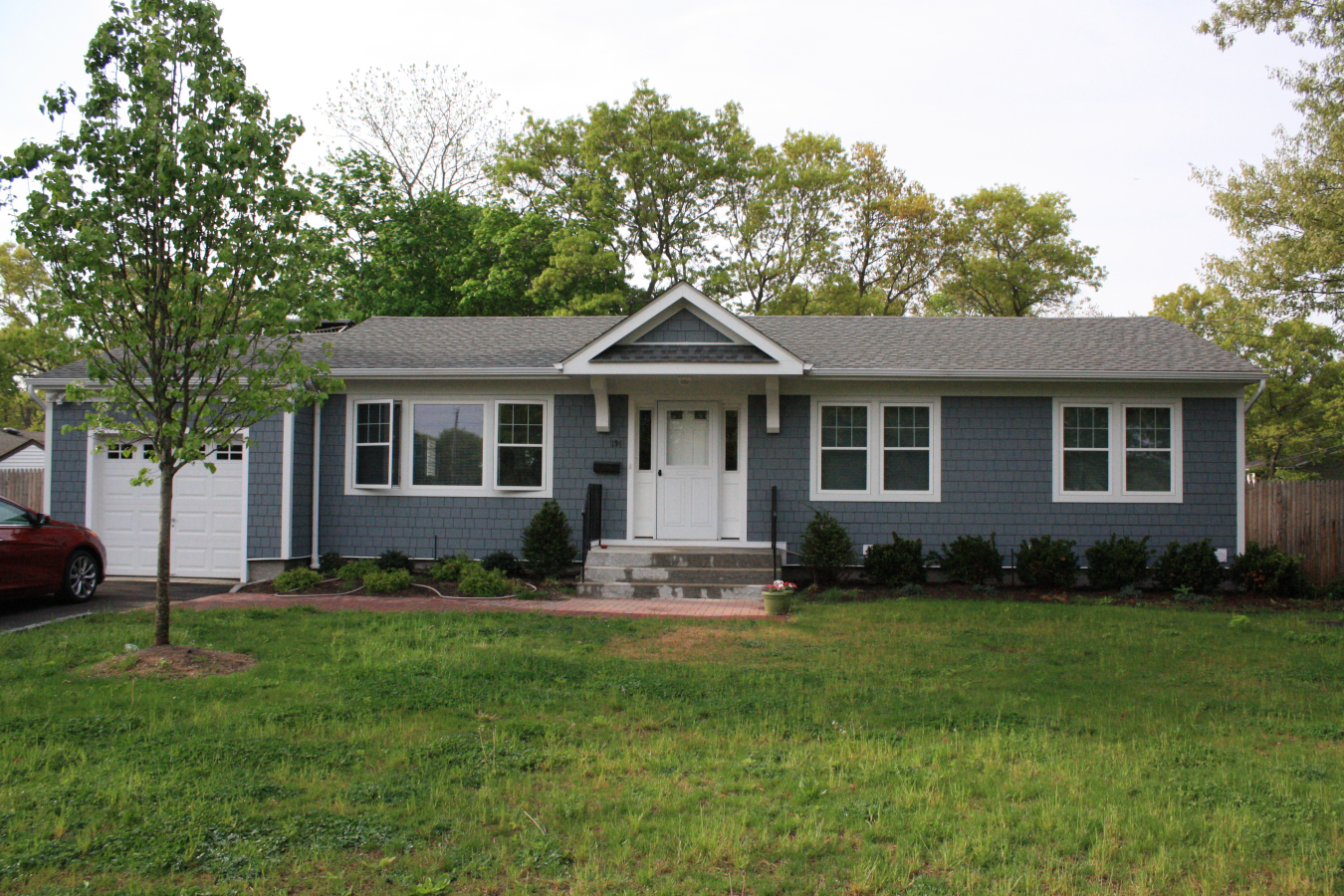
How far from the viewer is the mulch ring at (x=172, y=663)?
657cm

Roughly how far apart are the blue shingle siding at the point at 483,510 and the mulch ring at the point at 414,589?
850 mm

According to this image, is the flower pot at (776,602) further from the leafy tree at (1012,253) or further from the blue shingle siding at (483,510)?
the leafy tree at (1012,253)

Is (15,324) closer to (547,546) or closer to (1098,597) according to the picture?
(547,546)

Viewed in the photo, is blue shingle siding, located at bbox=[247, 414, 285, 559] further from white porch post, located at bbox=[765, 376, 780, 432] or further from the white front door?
white porch post, located at bbox=[765, 376, 780, 432]

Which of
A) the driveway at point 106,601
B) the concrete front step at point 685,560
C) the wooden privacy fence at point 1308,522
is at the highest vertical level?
the wooden privacy fence at point 1308,522

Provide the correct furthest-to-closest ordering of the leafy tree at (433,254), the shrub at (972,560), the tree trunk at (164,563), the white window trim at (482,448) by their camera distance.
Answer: the leafy tree at (433,254) → the white window trim at (482,448) → the shrub at (972,560) → the tree trunk at (164,563)

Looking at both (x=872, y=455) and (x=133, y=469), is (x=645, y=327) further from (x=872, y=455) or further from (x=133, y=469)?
(x=133, y=469)

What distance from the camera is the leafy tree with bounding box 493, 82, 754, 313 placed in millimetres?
26922

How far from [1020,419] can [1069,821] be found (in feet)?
30.4

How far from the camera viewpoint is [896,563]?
11.8 meters

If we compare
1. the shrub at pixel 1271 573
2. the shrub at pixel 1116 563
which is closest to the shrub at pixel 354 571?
the shrub at pixel 1116 563

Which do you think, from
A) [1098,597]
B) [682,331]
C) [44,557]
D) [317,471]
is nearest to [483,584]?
[317,471]

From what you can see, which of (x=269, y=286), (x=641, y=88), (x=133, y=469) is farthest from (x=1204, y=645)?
(x=641, y=88)

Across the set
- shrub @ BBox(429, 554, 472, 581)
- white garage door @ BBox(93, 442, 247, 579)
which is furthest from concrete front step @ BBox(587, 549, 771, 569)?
white garage door @ BBox(93, 442, 247, 579)
